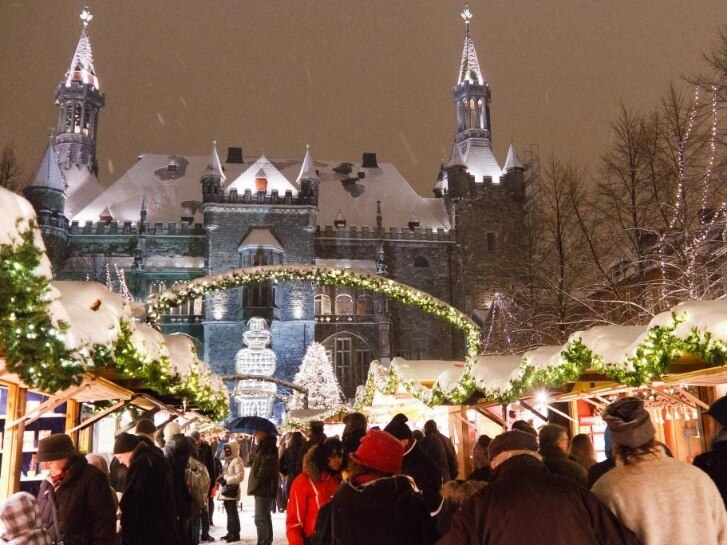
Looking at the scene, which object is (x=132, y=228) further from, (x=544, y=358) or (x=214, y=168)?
(x=544, y=358)

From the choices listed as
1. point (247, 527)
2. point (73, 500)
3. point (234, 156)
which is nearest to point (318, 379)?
point (234, 156)

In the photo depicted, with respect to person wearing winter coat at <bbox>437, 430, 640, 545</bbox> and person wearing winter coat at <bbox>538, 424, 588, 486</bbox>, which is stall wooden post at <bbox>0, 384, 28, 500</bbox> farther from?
person wearing winter coat at <bbox>437, 430, 640, 545</bbox>

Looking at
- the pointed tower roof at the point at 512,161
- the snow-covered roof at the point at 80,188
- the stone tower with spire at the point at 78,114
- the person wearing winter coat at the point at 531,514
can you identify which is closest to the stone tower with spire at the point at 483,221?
the pointed tower roof at the point at 512,161

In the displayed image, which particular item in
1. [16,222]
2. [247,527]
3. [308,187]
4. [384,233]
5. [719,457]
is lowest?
A: [247,527]

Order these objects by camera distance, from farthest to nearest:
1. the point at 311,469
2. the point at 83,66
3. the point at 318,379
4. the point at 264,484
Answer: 1. the point at 83,66
2. the point at 318,379
3. the point at 264,484
4. the point at 311,469

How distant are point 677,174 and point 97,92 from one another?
43402 millimetres

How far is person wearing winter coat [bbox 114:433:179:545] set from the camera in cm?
479

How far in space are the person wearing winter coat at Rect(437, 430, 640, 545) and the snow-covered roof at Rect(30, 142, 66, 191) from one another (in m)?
38.8

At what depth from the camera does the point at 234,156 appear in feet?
146

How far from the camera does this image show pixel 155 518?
15.8ft

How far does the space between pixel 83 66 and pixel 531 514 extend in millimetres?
52510

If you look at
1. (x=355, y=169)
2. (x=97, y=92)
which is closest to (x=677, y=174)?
(x=355, y=169)

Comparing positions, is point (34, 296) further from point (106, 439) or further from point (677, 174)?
point (677, 174)

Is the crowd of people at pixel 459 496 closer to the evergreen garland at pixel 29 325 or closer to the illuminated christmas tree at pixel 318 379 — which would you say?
the evergreen garland at pixel 29 325
